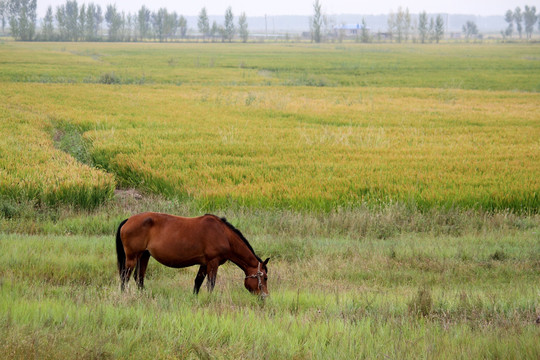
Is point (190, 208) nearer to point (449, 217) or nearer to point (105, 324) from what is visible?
point (449, 217)

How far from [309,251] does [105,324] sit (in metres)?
4.12

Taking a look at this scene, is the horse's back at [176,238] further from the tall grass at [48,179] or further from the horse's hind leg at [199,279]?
the tall grass at [48,179]

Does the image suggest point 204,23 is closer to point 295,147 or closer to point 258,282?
point 295,147

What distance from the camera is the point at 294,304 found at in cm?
525

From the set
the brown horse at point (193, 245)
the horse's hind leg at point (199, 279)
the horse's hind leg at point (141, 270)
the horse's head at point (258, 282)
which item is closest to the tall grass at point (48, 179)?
the horse's hind leg at point (141, 270)

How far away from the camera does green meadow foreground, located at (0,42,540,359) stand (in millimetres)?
3994

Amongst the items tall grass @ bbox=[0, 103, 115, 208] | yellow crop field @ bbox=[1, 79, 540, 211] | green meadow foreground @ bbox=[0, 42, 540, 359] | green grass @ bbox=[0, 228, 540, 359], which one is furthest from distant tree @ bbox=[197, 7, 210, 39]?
green grass @ bbox=[0, 228, 540, 359]

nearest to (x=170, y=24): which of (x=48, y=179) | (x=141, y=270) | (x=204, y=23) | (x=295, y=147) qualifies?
(x=204, y=23)

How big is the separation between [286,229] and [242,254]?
401 cm

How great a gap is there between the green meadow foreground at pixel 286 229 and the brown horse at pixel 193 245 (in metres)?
0.28

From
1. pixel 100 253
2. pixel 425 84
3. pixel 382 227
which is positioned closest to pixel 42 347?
pixel 100 253

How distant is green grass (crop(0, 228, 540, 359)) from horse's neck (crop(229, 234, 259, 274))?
1.06 ft

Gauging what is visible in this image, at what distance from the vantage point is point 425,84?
4991 centimetres

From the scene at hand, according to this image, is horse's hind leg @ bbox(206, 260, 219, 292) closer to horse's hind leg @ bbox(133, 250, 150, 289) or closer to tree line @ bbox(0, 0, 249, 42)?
horse's hind leg @ bbox(133, 250, 150, 289)
